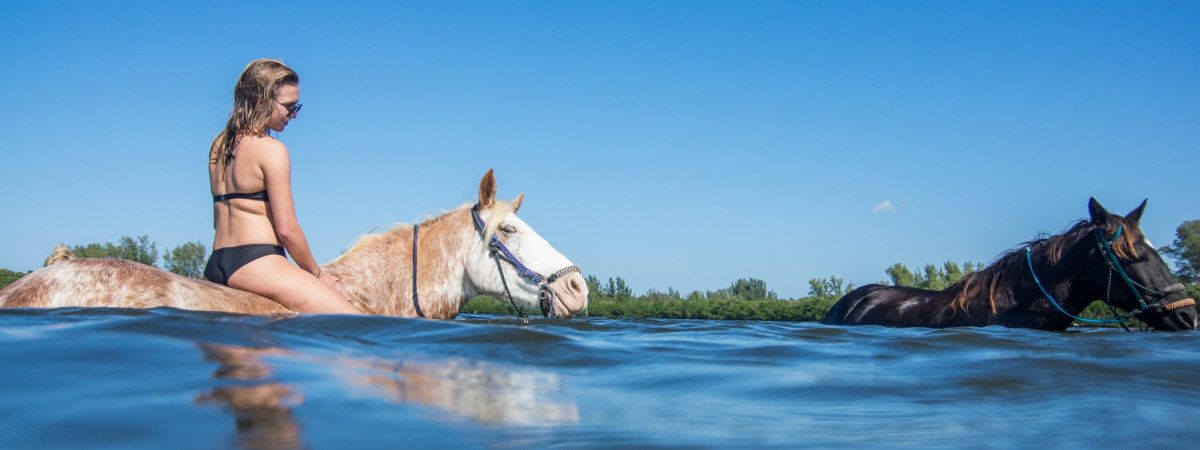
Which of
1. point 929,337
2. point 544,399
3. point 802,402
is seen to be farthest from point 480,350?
point 929,337

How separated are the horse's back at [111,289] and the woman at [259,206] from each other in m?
0.17

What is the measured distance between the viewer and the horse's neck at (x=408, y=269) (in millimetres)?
4105

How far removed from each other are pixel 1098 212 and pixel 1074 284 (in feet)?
2.20

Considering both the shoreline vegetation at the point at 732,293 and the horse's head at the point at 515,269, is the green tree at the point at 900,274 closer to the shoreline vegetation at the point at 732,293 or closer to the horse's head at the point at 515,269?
the shoreline vegetation at the point at 732,293

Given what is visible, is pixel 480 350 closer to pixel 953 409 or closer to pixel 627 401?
pixel 627 401

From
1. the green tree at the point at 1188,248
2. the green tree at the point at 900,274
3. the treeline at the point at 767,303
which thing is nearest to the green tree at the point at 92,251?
the treeline at the point at 767,303

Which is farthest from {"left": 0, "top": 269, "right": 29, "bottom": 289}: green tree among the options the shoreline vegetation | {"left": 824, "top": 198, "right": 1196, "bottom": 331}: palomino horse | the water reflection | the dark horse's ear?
the dark horse's ear

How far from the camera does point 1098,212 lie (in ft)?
20.1

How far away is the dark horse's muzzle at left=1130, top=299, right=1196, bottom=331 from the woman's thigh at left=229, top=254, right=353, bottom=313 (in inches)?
258

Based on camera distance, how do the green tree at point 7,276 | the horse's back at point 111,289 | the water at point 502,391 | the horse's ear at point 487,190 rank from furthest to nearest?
the green tree at point 7,276 < the horse's ear at point 487,190 < the horse's back at point 111,289 < the water at point 502,391

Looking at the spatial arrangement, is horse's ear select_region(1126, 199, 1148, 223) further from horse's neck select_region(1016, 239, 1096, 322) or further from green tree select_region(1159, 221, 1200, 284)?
green tree select_region(1159, 221, 1200, 284)

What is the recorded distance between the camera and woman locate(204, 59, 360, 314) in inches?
133

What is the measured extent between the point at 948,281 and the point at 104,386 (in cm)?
1778

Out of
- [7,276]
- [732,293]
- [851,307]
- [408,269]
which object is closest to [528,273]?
[408,269]
